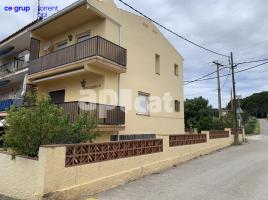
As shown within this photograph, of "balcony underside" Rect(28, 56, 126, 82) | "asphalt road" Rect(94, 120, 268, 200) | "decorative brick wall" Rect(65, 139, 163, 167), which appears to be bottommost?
"asphalt road" Rect(94, 120, 268, 200)

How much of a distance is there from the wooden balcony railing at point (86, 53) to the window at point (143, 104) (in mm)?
3009

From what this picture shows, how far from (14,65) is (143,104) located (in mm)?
12440

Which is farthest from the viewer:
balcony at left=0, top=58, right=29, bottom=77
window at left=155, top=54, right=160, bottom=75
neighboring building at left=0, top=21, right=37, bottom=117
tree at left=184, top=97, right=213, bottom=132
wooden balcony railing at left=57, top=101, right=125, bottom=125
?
tree at left=184, top=97, right=213, bottom=132

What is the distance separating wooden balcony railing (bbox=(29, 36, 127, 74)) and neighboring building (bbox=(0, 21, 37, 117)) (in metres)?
3.38

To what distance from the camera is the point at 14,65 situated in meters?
22.8

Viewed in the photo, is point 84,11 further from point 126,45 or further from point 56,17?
point 126,45

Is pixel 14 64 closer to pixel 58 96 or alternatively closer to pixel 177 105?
pixel 58 96

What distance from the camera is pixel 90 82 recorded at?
48.4ft

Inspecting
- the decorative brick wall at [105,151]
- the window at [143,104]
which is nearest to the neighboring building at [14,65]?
the window at [143,104]

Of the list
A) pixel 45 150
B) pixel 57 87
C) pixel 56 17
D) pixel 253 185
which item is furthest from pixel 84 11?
pixel 253 185

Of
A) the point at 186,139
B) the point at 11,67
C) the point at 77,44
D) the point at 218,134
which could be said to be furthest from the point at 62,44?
the point at 218,134

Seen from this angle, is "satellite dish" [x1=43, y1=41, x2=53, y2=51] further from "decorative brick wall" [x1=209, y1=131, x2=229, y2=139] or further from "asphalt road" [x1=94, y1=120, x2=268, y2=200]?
"decorative brick wall" [x1=209, y1=131, x2=229, y2=139]

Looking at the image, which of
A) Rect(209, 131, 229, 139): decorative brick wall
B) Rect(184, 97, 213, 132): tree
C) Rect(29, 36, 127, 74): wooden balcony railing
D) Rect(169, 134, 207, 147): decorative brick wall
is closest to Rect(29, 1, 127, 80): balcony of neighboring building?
Rect(29, 36, 127, 74): wooden balcony railing

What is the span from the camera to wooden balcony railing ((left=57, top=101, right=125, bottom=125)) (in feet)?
40.1
